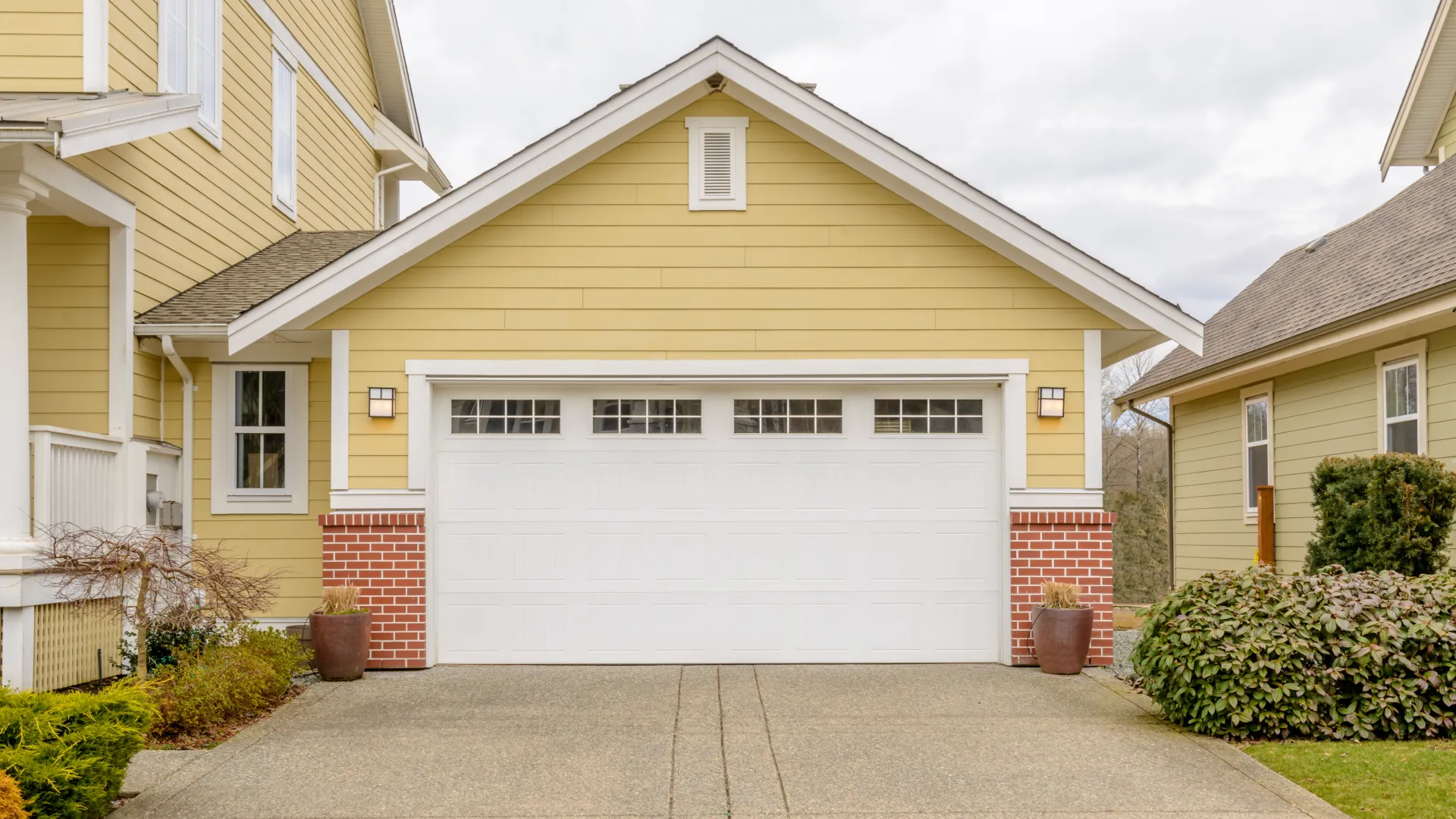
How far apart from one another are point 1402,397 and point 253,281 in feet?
37.1

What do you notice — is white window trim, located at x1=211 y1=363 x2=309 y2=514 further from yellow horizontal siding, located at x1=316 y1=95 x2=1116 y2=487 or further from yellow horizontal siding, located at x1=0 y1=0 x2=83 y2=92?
yellow horizontal siding, located at x1=0 y1=0 x2=83 y2=92

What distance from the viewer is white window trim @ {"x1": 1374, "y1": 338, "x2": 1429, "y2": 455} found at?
11.4 meters

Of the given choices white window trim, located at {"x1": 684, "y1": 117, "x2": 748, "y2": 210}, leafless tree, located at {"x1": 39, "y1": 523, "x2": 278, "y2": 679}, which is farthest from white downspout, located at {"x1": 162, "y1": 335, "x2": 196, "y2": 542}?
white window trim, located at {"x1": 684, "y1": 117, "x2": 748, "y2": 210}

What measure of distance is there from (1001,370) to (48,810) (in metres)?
7.50

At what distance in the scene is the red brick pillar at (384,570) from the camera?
32.9ft

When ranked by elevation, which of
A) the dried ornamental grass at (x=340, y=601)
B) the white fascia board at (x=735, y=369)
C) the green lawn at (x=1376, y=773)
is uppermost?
the white fascia board at (x=735, y=369)

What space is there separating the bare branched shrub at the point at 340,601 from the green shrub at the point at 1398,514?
773cm

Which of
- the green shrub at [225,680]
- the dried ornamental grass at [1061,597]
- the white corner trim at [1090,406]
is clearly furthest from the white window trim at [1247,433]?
the green shrub at [225,680]

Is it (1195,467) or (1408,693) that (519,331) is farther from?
(1195,467)

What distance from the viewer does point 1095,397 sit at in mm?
10258

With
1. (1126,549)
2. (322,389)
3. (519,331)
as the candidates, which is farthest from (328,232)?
(1126,549)

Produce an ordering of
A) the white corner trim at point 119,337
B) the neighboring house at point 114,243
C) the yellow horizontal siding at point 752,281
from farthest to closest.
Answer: the yellow horizontal siding at point 752,281, the white corner trim at point 119,337, the neighboring house at point 114,243

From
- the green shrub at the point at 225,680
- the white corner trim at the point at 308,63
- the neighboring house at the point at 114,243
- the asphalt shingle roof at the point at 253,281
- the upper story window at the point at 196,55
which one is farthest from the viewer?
the white corner trim at the point at 308,63

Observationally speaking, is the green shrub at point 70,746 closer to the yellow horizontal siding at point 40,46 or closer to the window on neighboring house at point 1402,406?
the yellow horizontal siding at point 40,46
